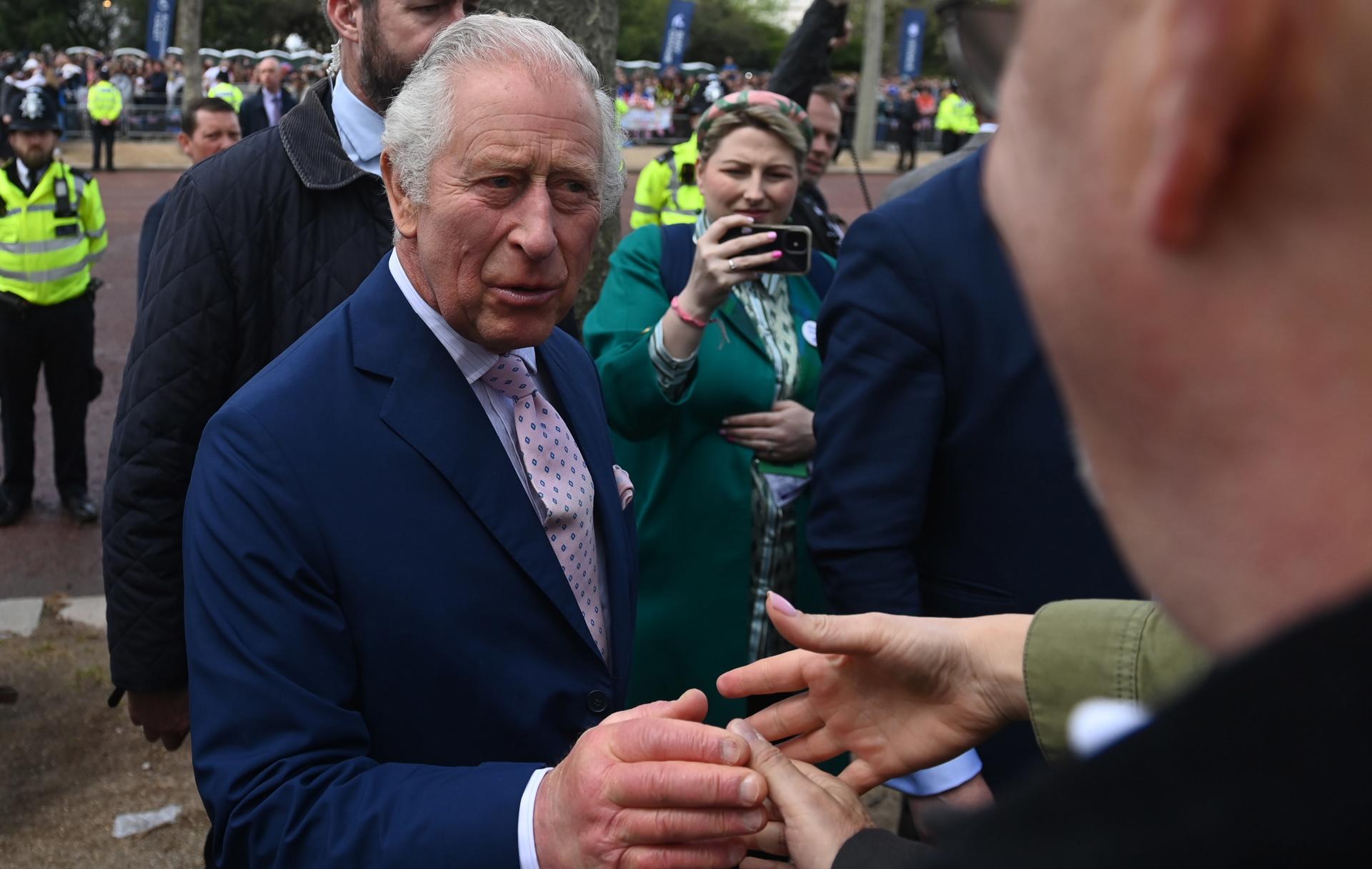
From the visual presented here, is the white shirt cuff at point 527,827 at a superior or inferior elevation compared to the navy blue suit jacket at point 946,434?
inferior

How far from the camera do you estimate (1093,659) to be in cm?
156

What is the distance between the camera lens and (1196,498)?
1.82 feet

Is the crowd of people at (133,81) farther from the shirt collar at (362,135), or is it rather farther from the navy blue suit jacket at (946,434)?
the navy blue suit jacket at (946,434)

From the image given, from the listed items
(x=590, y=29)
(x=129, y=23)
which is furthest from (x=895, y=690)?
(x=129, y=23)

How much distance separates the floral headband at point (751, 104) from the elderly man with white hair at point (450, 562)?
1540 mm

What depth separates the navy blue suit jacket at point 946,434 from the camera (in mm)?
2254

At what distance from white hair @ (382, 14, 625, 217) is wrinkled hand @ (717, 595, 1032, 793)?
0.93 m

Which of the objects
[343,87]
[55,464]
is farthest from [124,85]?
[343,87]

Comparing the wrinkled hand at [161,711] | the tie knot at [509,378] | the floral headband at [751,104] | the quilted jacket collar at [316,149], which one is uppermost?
the floral headband at [751,104]

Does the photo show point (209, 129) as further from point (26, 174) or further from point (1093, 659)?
point (1093, 659)

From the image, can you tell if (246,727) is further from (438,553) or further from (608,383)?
(608,383)

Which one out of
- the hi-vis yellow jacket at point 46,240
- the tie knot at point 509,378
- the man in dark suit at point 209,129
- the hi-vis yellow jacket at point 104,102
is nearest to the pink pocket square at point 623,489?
the tie knot at point 509,378

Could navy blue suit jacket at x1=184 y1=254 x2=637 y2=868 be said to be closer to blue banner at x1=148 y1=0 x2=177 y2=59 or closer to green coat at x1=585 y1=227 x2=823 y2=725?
green coat at x1=585 y1=227 x2=823 y2=725

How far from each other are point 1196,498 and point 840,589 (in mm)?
1936
